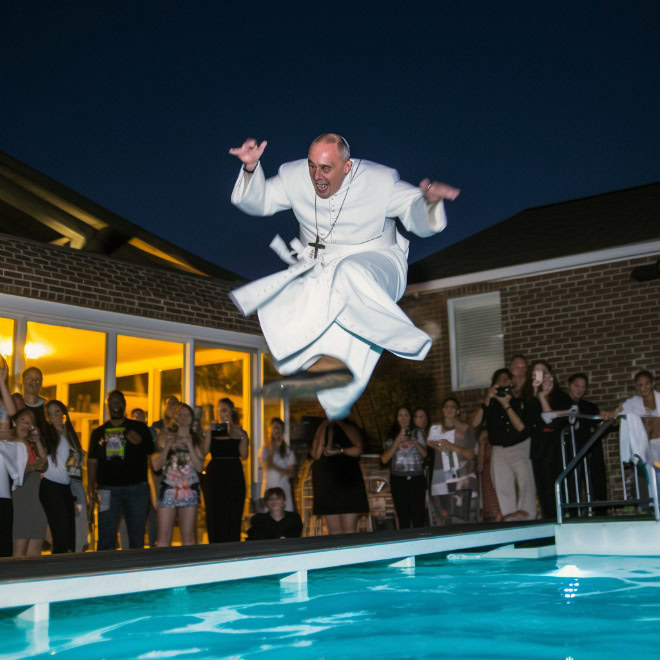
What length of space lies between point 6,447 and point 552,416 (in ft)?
16.3

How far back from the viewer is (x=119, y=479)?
25.6 feet

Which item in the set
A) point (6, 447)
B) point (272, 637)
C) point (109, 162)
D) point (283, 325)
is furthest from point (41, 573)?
point (109, 162)

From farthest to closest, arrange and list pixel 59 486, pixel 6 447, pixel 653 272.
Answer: pixel 653 272
pixel 59 486
pixel 6 447

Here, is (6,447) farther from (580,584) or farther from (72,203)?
(72,203)

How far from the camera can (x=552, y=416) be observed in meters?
8.38

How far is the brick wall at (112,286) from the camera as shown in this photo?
372 inches

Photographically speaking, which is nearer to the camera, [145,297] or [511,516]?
[511,516]

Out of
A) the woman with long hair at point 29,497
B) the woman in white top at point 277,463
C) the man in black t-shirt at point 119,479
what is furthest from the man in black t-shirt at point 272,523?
the woman with long hair at point 29,497

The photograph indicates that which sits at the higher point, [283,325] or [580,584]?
[283,325]

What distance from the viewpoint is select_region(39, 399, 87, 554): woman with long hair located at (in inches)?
277

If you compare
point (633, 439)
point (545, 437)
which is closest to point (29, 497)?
point (545, 437)

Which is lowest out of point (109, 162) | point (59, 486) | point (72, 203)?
point (59, 486)

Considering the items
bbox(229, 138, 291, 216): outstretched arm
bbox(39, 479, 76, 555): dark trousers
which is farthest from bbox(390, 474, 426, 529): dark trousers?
bbox(229, 138, 291, 216): outstretched arm

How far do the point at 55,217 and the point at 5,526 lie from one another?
5.88 meters
